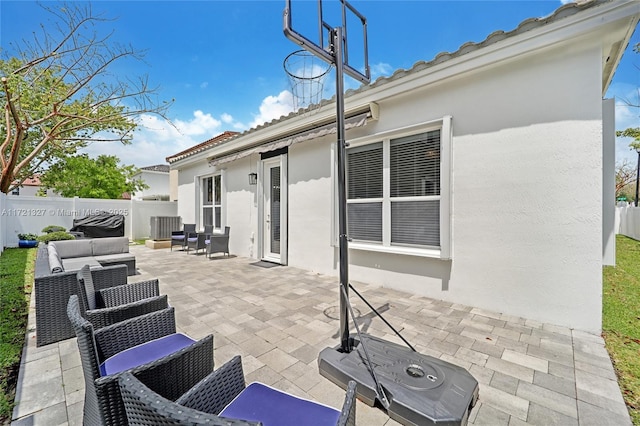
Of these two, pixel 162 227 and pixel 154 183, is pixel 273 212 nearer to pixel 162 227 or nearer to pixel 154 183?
pixel 162 227

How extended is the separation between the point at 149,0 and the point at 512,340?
9886 mm

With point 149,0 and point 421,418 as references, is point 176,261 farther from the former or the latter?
point 421,418

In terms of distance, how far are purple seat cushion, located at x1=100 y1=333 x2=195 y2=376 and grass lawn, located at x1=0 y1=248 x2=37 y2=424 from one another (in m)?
0.93

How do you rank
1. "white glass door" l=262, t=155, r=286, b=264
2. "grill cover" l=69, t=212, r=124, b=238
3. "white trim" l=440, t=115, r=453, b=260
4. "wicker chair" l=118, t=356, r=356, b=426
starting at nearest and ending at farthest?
1. "wicker chair" l=118, t=356, r=356, b=426
2. "white trim" l=440, t=115, r=453, b=260
3. "white glass door" l=262, t=155, r=286, b=264
4. "grill cover" l=69, t=212, r=124, b=238

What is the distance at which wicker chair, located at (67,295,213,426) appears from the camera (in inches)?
60.4

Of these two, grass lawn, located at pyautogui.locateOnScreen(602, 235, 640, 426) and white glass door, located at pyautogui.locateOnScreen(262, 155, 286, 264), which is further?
A: white glass door, located at pyautogui.locateOnScreen(262, 155, 286, 264)

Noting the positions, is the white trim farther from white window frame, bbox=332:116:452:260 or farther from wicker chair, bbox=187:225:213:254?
wicker chair, bbox=187:225:213:254

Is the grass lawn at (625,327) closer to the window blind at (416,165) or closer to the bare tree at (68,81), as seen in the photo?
the window blind at (416,165)

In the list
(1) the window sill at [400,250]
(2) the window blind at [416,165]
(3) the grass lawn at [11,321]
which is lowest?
(3) the grass lawn at [11,321]

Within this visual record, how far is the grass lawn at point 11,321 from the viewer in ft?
7.77

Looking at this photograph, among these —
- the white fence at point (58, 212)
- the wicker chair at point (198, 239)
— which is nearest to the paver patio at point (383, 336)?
the wicker chair at point (198, 239)

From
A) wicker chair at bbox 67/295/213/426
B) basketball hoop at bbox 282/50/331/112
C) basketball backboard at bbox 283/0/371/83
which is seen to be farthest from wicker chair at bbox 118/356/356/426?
basketball hoop at bbox 282/50/331/112

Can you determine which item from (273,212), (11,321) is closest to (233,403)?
(11,321)

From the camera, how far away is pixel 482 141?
4270 millimetres
